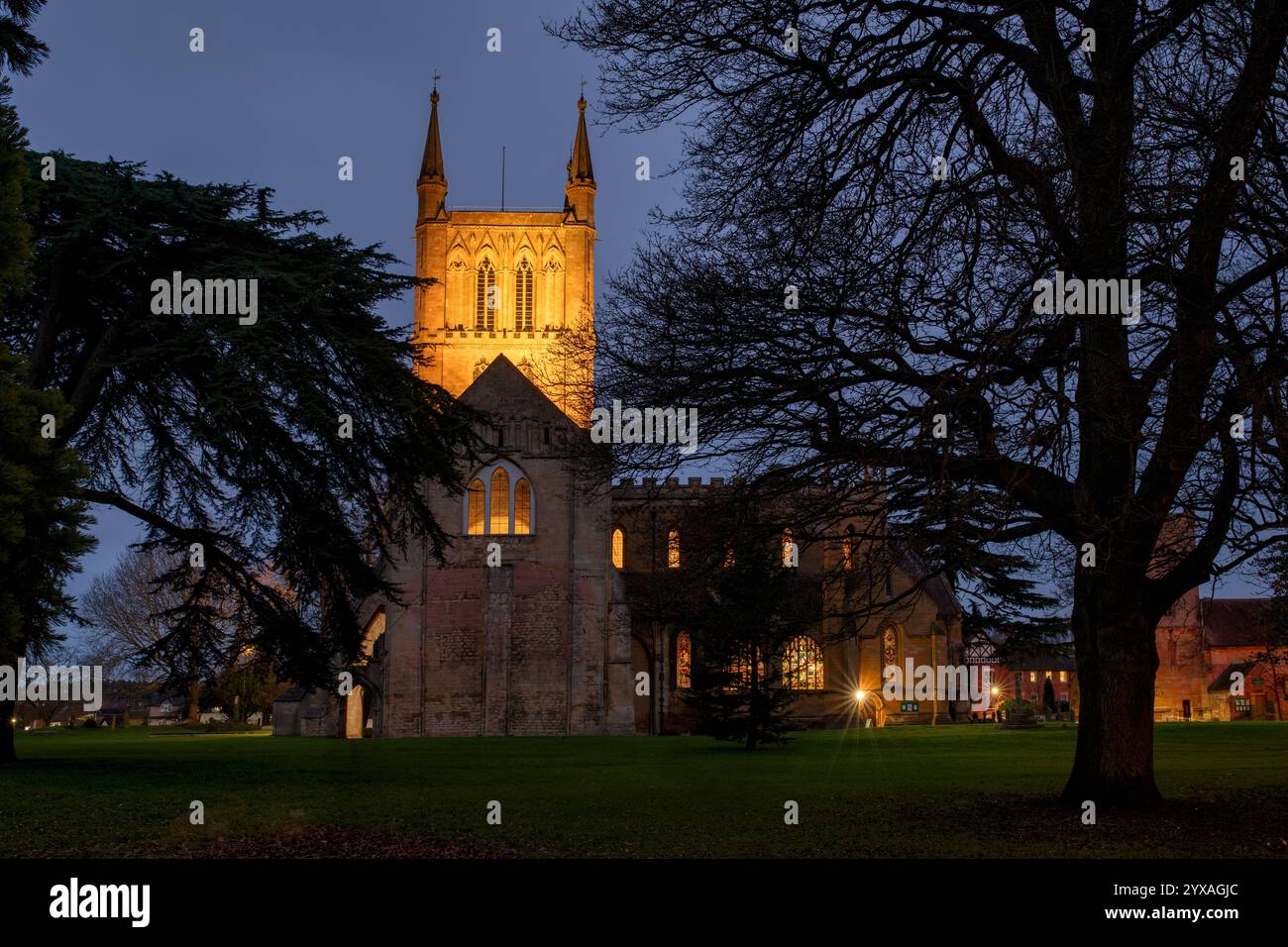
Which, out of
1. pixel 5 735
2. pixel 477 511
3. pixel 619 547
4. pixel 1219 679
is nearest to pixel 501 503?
pixel 477 511

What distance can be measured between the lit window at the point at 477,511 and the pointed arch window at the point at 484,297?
88.4 feet

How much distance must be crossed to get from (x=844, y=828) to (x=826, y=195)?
272 inches

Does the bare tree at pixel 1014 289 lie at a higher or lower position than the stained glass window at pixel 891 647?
higher

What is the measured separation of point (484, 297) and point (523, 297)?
2.31 meters

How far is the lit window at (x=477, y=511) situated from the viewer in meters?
49.9

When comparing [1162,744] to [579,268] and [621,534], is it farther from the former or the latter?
[579,268]

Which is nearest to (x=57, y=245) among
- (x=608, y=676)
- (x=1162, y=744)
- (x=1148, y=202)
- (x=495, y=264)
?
(x=1148, y=202)

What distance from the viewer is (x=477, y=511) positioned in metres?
50.2

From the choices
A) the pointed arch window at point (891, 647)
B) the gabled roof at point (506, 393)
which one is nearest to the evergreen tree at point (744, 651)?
the gabled roof at point (506, 393)

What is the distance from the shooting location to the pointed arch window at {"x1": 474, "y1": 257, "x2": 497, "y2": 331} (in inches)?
2972

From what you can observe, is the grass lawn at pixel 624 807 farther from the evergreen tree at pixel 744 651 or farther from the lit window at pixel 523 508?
the lit window at pixel 523 508

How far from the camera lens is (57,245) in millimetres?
21859

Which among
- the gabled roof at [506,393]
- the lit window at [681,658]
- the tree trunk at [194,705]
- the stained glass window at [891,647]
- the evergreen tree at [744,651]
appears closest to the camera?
the evergreen tree at [744,651]

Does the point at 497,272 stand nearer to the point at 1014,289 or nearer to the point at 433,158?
the point at 433,158
